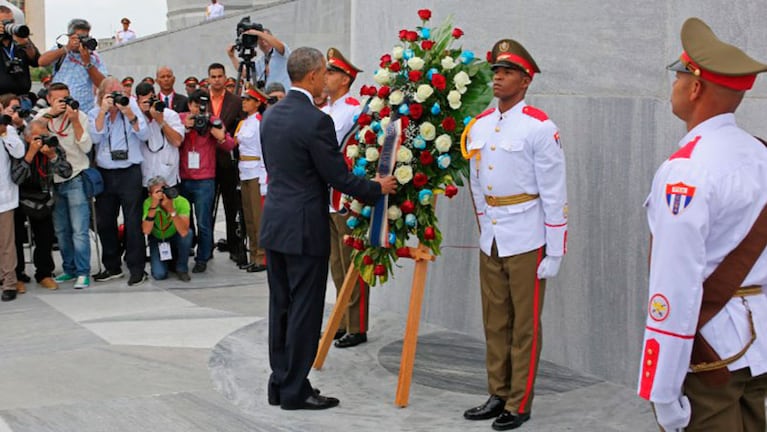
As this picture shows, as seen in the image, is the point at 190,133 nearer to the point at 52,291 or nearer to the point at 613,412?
the point at 52,291

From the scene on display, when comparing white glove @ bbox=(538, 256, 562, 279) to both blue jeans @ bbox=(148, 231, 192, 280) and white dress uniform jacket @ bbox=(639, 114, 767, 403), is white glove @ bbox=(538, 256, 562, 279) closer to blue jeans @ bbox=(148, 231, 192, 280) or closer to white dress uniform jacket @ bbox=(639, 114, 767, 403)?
white dress uniform jacket @ bbox=(639, 114, 767, 403)

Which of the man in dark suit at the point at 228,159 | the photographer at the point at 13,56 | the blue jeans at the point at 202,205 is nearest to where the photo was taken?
the blue jeans at the point at 202,205

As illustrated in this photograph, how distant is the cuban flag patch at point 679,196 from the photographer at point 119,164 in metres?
7.09

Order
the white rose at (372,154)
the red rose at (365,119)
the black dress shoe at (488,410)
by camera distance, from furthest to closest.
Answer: the red rose at (365,119) < the white rose at (372,154) < the black dress shoe at (488,410)

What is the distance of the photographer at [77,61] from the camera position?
10.4 m

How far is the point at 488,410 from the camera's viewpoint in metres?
5.46

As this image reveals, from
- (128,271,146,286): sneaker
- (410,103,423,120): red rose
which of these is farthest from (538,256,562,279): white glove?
(128,271,146,286): sneaker

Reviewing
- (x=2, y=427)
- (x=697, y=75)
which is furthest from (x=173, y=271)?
(x=697, y=75)

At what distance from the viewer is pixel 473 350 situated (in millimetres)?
6883

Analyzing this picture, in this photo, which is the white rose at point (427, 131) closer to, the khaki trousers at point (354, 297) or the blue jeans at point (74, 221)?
the khaki trousers at point (354, 297)

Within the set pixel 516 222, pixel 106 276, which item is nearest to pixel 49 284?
pixel 106 276

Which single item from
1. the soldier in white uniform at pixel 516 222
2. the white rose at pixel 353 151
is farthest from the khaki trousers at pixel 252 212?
the soldier in white uniform at pixel 516 222

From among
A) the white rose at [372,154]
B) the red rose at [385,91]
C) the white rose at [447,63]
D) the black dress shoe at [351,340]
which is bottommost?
the black dress shoe at [351,340]

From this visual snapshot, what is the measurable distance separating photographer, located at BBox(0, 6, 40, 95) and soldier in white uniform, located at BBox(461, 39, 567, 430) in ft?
21.8
